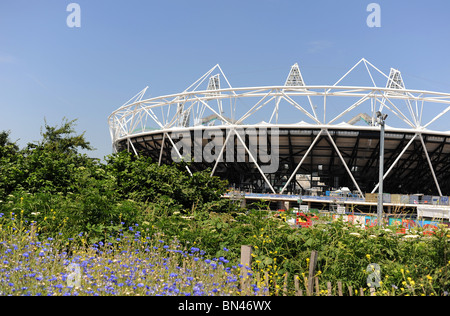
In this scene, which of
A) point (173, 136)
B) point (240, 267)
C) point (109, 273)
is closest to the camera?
point (109, 273)

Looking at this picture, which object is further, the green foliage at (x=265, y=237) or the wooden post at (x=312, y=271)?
the green foliage at (x=265, y=237)

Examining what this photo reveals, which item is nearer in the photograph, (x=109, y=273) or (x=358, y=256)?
(x=109, y=273)

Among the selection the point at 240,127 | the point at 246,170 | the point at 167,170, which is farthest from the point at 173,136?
the point at 167,170

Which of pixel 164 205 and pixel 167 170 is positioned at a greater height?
pixel 167 170

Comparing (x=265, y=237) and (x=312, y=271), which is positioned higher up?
(x=265, y=237)

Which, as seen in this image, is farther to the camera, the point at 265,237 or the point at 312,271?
the point at 265,237

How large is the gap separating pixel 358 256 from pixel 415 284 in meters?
0.90

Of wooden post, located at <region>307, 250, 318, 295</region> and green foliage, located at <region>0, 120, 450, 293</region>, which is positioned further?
green foliage, located at <region>0, 120, 450, 293</region>

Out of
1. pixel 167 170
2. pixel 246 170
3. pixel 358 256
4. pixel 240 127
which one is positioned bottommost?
pixel 358 256
